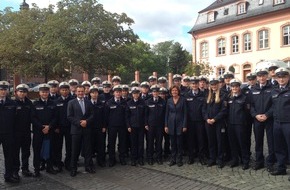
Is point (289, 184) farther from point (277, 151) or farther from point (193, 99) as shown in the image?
point (193, 99)

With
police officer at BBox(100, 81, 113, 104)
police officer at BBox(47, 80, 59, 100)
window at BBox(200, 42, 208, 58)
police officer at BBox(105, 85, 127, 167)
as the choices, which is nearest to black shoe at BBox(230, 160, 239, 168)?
police officer at BBox(105, 85, 127, 167)

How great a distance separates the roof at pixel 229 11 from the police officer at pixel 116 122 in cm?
3382

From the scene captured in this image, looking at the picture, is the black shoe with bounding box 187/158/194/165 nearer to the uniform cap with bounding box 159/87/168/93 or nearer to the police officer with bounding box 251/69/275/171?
the police officer with bounding box 251/69/275/171

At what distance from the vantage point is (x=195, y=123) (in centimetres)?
834

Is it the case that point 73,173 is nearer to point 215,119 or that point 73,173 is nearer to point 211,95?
point 215,119

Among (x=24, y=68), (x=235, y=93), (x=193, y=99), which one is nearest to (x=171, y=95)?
(x=193, y=99)

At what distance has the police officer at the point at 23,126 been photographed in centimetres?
732

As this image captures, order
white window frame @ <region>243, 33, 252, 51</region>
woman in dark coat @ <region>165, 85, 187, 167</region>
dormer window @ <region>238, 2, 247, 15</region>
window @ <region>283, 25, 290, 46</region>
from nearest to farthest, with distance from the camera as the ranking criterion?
woman in dark coat @ <region>165, 85, 187, 167</region> → window @ <region>283, 25, 290, 46</region> → white window frame @ <region>243, 33, 252, 51</region> → dormer window @ <region>238, 2, 247, 15</region>

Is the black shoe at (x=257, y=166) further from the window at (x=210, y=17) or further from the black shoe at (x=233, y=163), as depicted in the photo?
the window at (x=210, y=17)

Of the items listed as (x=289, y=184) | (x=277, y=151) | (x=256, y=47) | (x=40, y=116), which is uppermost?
(x=256, y=47)

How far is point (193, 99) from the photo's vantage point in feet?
27.4

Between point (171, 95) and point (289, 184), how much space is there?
353cm

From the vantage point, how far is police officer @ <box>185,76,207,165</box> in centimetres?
827

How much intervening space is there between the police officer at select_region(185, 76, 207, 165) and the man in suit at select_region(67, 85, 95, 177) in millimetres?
2432
